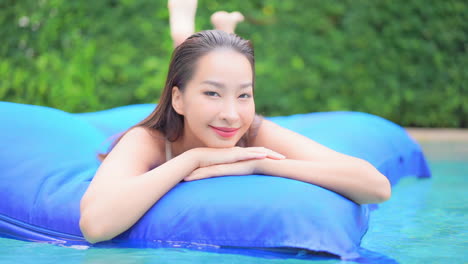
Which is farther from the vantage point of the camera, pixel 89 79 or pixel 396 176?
pixel 89 79

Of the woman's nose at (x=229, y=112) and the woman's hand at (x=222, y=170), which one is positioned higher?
the woman's nose at (x=229, y=112)

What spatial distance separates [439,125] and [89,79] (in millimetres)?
3760

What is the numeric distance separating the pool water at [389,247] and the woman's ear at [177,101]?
502 millimetres

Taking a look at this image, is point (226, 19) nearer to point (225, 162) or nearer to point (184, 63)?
point (184, 63)

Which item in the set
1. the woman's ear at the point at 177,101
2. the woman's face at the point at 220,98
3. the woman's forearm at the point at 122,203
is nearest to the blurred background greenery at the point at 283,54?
the woman's ear at the point at 177,101

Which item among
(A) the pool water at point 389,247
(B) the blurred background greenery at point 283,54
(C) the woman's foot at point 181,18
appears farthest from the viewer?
(B) the blurred background greenery at point 283,54

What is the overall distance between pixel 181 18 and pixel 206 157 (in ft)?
4.92

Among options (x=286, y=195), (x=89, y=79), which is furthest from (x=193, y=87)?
(x=89, y=79)

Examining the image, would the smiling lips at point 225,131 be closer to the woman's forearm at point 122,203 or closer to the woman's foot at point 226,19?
the woman's forearm at point 122,203

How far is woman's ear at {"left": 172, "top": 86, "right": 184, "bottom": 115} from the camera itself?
2.29 m

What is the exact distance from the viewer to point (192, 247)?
82.3 inches

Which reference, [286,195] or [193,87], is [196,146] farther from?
[286,195]

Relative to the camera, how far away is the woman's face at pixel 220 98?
2.15m

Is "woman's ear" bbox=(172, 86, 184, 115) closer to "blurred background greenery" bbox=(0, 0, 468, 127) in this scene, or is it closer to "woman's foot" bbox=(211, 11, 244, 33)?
"woman's foot" bbox=(211, 11, 244, 33)
